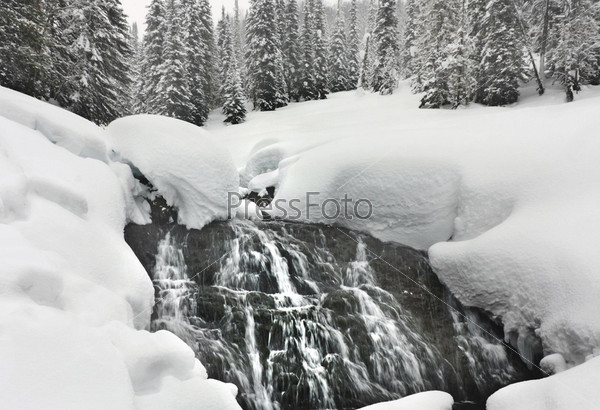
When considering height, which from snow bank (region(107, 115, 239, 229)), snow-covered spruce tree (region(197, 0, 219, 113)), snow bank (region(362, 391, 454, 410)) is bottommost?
snow bank (region(362, 391, 454, 410))

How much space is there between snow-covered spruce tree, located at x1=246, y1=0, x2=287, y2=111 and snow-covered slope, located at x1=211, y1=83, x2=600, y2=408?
23.7 meters

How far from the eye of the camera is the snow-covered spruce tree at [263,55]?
106 feet

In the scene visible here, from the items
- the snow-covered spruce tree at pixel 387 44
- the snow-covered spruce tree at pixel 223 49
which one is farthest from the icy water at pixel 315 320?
the snow-covered spruce tree at pixel 387 44

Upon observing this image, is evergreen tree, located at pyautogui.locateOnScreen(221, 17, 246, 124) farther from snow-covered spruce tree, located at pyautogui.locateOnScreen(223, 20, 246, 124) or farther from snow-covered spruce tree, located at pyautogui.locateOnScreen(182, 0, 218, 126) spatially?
snow-covered spruce tree, located at pyautogui.locateOnScreen(182, 0, 218, 126)

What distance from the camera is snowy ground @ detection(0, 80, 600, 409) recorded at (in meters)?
3.46

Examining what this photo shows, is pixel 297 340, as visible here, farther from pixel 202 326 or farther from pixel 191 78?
pixel 191 78

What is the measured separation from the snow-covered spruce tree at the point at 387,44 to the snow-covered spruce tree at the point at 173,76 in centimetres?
1823

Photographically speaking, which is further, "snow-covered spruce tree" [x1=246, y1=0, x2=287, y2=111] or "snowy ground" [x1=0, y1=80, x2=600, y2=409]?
"snow-covered spruce tree" [x1=246, y1=0, x2=287, y2=111]

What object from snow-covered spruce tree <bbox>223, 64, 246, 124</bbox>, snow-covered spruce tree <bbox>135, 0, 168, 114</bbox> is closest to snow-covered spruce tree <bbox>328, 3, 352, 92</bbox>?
snow-covered spruce tree <bbox>223, 64, 246, 124</bbox>

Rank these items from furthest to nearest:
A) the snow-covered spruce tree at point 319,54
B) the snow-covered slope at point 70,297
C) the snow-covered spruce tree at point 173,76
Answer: the snow-covered spruce tree at point 319,54
the snow-covered spruce tree at point 173,76
the snow-covered slope at point 70,297

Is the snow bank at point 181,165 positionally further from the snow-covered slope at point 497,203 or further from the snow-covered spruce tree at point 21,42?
the snow-covered spruce tree at point 21,42

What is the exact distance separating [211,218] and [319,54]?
3450 cm

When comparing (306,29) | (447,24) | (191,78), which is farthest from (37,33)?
(306,29)

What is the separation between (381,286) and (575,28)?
21.3m
